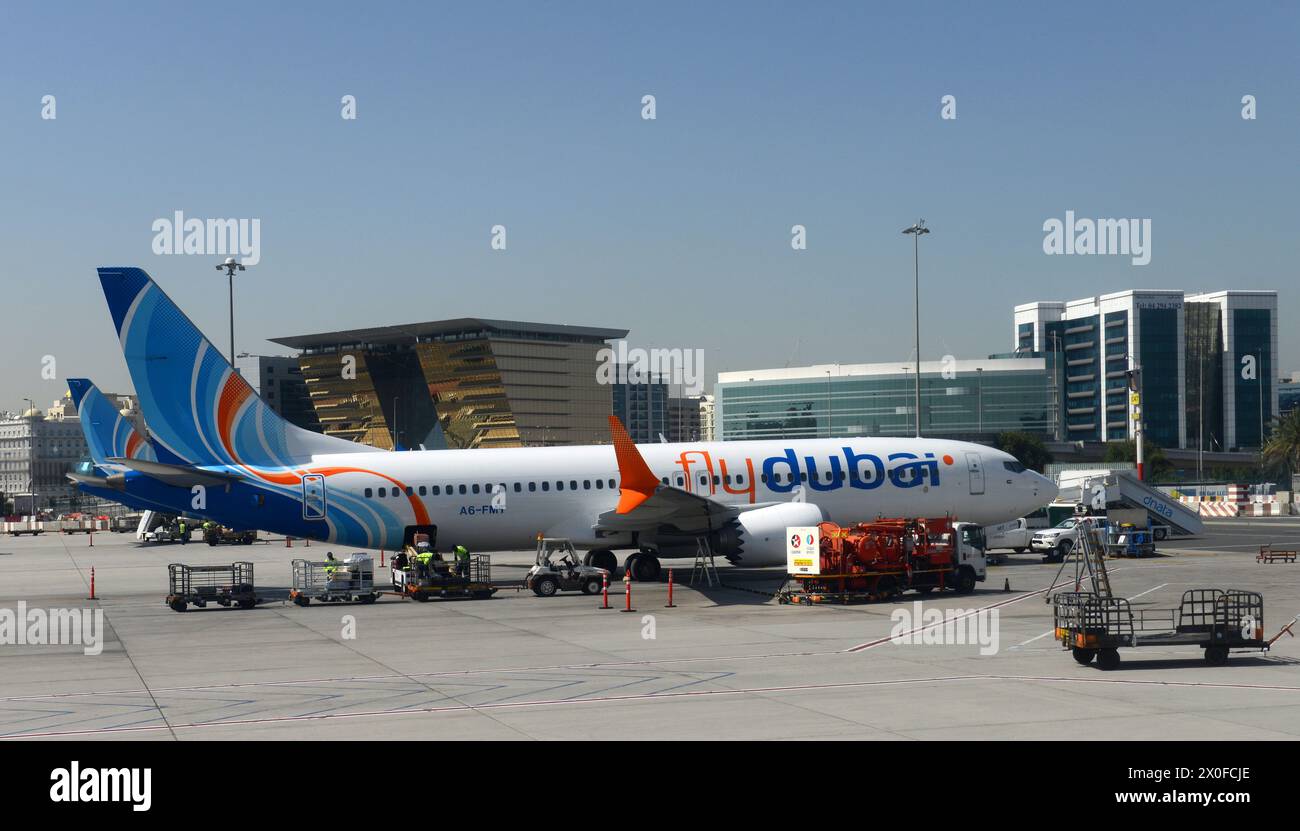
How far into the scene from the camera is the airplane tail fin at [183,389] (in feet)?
118

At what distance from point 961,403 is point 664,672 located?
164m

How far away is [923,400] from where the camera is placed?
573ft

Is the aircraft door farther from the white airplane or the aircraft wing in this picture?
the aircraft wing

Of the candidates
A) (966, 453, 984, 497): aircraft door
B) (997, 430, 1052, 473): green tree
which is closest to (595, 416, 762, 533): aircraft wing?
(966, 453, 984, 497): aircraft door

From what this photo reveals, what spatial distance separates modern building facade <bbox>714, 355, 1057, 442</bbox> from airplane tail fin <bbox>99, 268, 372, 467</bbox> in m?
143

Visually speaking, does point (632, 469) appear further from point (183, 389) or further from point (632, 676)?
point (632, 676)

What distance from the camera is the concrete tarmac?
50.9ft
